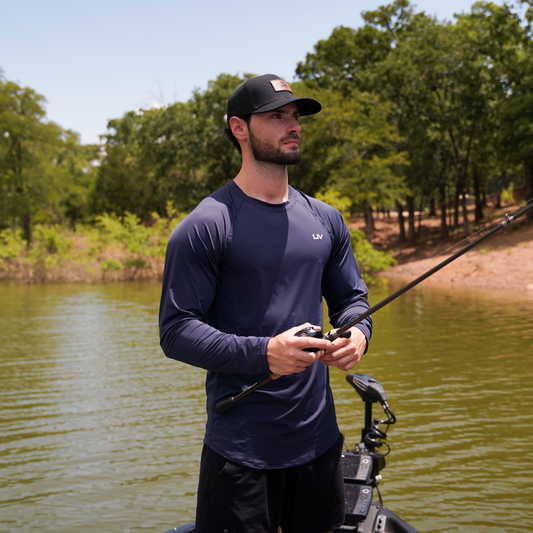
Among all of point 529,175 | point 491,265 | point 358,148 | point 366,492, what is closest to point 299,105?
point 366,492

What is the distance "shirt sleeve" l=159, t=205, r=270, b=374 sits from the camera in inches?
75.2

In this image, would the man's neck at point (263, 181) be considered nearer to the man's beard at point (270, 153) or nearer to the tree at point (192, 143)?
the man's beard at point (270, 153)

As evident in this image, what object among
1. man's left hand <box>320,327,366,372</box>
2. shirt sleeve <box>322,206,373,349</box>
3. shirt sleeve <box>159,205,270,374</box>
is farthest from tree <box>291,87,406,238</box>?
shirt sleeve <box>159,205,270,374</box>

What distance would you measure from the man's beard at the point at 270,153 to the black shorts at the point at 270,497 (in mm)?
1033

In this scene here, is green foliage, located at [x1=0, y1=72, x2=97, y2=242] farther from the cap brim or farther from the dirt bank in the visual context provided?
the cap brim

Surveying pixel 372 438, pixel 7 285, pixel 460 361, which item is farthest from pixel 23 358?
pixel 7 285

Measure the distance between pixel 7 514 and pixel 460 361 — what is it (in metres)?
7.33

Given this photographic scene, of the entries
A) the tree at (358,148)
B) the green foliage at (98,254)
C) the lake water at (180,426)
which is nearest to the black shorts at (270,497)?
the lake water at (180,426)

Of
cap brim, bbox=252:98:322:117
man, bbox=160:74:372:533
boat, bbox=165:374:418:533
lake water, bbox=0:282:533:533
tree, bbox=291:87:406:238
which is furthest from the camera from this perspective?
tree, bbox=291:87:406:238

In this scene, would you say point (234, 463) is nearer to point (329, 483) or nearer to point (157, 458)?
point (329, 483)

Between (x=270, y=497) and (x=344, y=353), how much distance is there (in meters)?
0.55

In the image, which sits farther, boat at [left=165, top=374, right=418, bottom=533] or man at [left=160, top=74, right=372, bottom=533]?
boat at [left=165, top=374, right=418, bottom=533]

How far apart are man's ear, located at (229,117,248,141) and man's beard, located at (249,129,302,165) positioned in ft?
0.10

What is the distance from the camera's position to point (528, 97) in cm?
2525
